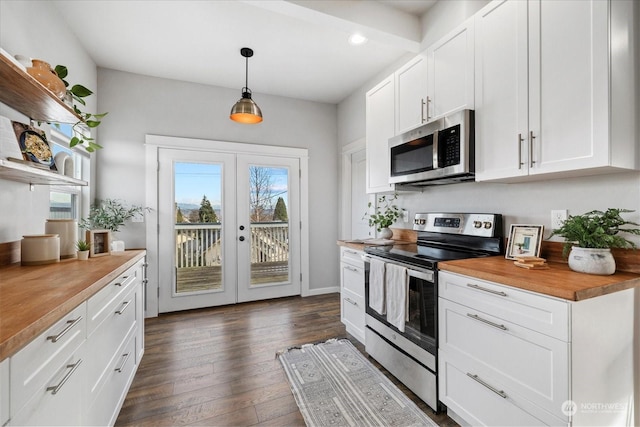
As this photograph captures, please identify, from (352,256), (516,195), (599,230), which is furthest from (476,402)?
(352,256)

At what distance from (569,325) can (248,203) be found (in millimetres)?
3401

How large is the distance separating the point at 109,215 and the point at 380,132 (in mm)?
2970

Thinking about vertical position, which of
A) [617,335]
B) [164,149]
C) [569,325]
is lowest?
[617,335]

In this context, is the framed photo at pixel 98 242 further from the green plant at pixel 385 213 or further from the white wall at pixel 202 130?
the green plant at pixel 385 213

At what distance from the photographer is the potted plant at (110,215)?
2941mm

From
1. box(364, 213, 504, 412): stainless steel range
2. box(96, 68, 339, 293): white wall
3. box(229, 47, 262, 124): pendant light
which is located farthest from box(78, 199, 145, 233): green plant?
box(364, 213, 504, 412): stainless steel range

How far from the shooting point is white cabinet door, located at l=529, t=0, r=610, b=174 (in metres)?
1.29

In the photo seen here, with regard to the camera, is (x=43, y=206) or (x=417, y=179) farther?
(x=417, y=179)

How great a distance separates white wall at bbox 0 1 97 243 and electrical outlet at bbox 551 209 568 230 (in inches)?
125

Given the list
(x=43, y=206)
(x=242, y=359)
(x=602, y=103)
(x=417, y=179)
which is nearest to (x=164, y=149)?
(x=43, y=206)

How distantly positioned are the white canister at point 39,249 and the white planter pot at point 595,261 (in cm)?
280

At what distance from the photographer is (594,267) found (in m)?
1.33

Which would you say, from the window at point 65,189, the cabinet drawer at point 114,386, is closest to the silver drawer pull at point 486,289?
the cabinet drawer at point 114,386

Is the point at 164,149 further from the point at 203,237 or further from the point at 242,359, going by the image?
the point at 242,359
